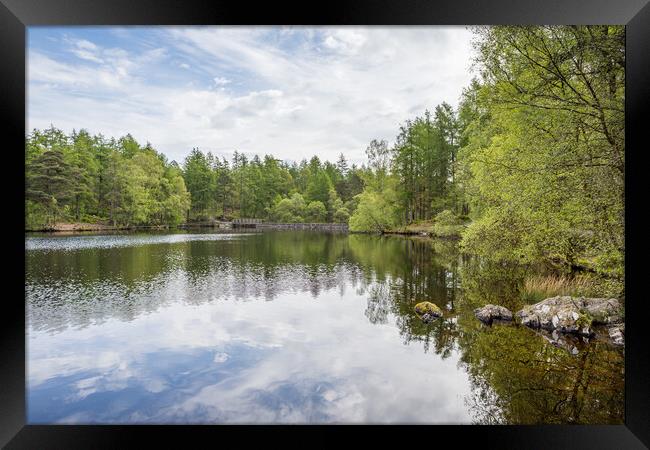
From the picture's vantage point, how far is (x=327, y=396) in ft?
18.1

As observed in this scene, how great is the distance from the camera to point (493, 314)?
8.34 m

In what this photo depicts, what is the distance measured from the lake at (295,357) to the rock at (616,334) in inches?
14.0

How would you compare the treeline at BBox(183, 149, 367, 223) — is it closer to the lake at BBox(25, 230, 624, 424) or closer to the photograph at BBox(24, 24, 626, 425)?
the photograph at BBox(24, 24, 626, 425)

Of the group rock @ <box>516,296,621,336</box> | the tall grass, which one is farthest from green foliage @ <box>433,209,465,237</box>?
rock @ <box>516,296,621,336</box>

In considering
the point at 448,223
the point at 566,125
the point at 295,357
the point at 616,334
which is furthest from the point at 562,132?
the point at 448,223

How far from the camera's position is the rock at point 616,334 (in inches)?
257

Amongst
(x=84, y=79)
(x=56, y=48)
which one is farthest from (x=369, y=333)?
(x=84, y=79)

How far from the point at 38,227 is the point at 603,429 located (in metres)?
33.9

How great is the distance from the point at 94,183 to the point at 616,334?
118 ft

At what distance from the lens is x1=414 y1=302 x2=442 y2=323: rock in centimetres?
869
